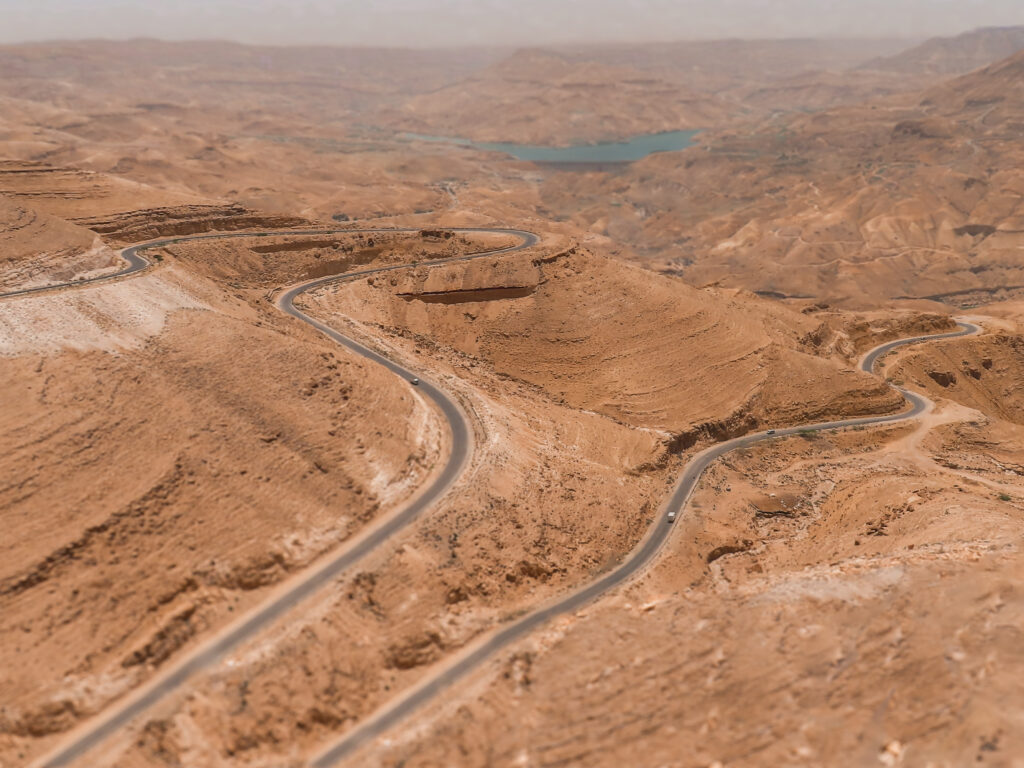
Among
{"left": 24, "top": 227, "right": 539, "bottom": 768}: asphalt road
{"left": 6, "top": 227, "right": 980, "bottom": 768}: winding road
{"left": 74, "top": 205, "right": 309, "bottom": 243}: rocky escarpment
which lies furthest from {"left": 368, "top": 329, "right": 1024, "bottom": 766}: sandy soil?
{"left": 74, "top": 205, "right": 309, "bottom": 243}: rocky escarpment

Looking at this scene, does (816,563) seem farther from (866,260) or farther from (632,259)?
(866,260)

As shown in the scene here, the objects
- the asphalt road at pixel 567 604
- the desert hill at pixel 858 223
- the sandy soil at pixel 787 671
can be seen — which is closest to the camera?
the sandy soil at pixel 787 671

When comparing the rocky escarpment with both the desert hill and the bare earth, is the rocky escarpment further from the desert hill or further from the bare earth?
the desert hill

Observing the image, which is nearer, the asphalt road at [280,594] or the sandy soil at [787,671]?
the sandy soil at [787,671]

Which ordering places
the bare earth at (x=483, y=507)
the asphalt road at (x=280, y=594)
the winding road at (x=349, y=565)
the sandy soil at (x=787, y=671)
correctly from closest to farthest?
the sandy soil at (x=787, y=671)
the bare earth at (x=483, y=507)
the asphalt road at (x=280, y=594)
the winding road at (x=349, y=565)

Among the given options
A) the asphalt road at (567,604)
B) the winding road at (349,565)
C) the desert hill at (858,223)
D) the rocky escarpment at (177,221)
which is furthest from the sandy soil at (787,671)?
the desert hill at (858,223)

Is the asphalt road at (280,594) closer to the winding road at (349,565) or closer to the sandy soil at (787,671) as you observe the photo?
the winding road at (349,565)
